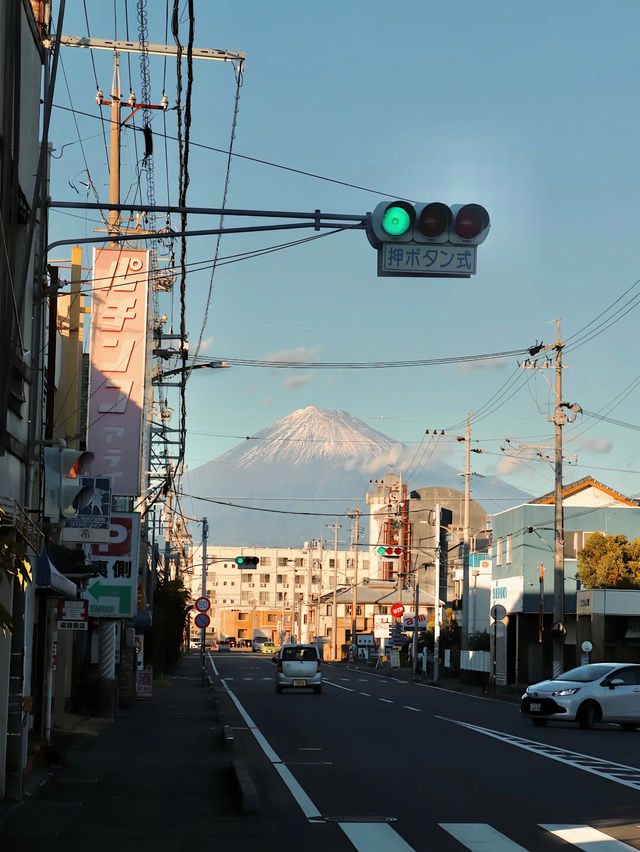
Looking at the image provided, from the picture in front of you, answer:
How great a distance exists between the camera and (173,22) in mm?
14023

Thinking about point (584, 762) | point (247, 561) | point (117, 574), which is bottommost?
point (584, 762)

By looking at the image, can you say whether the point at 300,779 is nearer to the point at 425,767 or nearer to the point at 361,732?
the point at 425,767

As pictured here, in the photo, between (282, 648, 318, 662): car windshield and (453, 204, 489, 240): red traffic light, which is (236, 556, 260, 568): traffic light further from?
(453, 204, 489, 240): red traffic light

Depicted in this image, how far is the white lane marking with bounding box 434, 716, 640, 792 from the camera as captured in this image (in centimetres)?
1630

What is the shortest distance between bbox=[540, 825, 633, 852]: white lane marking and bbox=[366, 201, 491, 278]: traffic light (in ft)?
18.1

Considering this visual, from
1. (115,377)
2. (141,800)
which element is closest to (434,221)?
(141,800)

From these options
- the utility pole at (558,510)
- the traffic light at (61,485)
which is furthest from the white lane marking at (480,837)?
the utility pole at (558,510)

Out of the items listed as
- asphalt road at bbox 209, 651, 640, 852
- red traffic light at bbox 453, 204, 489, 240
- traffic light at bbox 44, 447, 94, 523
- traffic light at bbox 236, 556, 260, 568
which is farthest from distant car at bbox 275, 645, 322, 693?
red traffic light at bbox 453, 204, 489, 240

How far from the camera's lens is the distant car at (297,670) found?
44.4 meters

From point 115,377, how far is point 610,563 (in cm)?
2944

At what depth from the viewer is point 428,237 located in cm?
1259

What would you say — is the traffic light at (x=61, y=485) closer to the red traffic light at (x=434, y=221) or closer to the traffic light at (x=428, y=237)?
the traffic light at (x=428, y=237)

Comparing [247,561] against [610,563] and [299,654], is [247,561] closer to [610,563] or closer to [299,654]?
[299,654]

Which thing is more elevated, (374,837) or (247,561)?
(247,561)
